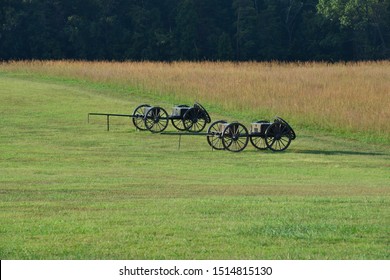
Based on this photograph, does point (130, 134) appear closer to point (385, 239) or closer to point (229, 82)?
point (229, 82)

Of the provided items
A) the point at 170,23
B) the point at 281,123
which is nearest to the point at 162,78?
the point at 281,123

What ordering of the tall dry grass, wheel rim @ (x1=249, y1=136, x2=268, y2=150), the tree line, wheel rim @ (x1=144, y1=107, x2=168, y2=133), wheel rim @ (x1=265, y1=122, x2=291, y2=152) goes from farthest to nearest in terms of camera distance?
the tree line → the tall dry grass → wheel rim @ (x1=144, y1=107, x2=168, y2=133) → wheel rim @ (x1=249, y1=136, x2=268, y2=150) → wheel rim @ (x1=265, y1=122, x2=291, y2=152)

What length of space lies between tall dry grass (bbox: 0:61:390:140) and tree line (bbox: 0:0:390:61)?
2016cm

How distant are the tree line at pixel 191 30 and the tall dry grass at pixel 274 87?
20.2 metres

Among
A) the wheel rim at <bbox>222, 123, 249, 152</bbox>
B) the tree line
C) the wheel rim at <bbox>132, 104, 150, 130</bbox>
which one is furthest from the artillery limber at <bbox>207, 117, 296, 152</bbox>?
the tree line

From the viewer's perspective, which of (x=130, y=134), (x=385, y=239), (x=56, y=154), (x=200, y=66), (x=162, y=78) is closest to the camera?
(x=385, y=239)

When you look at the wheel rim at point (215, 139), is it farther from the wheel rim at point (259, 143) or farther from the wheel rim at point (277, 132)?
the wheel rim at point (277, 132)

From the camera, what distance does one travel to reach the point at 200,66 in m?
48.3

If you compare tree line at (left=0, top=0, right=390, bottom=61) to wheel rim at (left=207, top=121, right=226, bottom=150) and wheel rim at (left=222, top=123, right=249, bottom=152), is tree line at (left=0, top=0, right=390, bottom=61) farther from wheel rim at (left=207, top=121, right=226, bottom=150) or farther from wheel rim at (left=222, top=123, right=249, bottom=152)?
wheel rim at (left=222, top=123, right=249, bottom=152)

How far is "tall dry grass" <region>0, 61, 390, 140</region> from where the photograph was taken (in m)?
29.5

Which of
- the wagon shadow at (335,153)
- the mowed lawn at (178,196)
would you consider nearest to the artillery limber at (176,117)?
the mowed lawn at (178,196)

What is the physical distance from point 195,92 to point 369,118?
11.0m

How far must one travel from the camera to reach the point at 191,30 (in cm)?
7681

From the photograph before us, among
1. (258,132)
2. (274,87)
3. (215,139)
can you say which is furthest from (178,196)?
(274,87)
